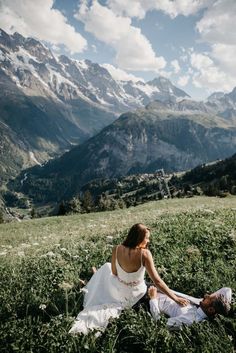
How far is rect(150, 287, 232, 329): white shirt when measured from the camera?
8.08m

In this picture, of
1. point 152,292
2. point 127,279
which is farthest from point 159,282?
point 127,279

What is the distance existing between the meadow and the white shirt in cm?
29

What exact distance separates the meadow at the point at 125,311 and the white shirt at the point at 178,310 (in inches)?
11.3

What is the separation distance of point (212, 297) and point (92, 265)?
4745 mm

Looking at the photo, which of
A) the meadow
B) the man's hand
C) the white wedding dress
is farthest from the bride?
the meadow

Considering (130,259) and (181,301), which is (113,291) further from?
(181,301)

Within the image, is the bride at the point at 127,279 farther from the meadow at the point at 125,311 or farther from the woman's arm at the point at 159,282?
the meadow at the point at 125,311

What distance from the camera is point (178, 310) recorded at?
862 cm

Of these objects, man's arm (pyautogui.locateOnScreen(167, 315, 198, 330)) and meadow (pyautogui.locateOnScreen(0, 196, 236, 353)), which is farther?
man's arm (pyautogui.locateOnScreen(167, 315, 198, 330))

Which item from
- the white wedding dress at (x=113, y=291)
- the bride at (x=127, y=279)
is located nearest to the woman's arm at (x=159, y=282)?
the bride at (x=127, y=279)

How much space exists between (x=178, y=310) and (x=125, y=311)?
1.18 metres

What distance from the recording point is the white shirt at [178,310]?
8078 millimetres

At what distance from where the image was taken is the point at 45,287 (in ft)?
33.9

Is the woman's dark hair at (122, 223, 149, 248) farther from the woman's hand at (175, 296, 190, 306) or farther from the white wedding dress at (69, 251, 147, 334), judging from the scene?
the woman's hand at (175, 296, 190, 306)
